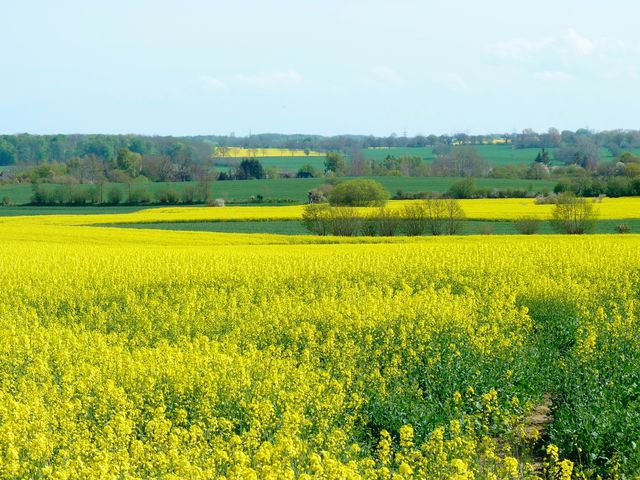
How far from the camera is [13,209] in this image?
7769cm

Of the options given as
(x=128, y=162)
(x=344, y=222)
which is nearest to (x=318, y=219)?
(x=344, y=222)

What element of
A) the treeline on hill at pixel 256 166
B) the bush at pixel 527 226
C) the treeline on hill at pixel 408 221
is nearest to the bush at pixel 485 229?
the treeline on hill at pixel 408 221

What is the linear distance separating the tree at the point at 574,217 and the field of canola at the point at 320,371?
21100 millimetres

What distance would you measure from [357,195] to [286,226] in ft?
24.9

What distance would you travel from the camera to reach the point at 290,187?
93.5m

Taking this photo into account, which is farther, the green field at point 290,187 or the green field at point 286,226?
the green field at point 290,187

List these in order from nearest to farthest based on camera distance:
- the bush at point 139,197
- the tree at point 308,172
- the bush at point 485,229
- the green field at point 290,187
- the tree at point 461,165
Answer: the bush at point 485,229 < the green field at point 290,187 < the bush at point 139,197 < the tree at point 461,165 < the tree at point 308,172

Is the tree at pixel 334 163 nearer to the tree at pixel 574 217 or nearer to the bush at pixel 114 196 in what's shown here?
the bush at pixel 114 196

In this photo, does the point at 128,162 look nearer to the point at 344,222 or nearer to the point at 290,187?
the point at 290,187

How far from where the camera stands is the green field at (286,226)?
48.2 meters

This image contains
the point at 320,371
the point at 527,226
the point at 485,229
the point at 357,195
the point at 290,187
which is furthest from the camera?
the point at 290,187

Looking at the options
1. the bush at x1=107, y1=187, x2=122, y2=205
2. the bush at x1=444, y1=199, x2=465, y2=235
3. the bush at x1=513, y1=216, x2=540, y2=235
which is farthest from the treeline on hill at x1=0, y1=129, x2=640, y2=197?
the bush at x1=444, y1=199, x2=465, y2=235

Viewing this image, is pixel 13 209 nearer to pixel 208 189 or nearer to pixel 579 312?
pixel 208 189

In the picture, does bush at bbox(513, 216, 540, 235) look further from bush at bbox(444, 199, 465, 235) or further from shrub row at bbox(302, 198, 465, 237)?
shrub row at bbox(302, 198, 465, 237)
